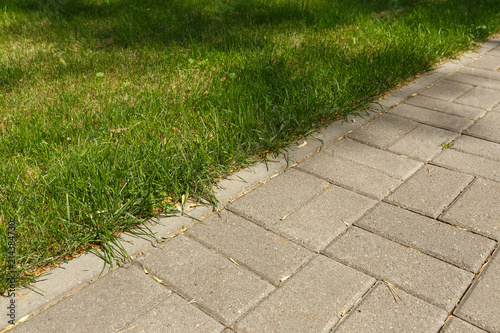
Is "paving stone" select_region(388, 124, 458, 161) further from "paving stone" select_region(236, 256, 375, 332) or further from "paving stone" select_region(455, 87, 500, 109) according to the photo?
"paving stone" select_region(236, 256, 375, 332)

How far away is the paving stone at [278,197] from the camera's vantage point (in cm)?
249

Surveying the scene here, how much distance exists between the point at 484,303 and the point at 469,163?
129 centimetres

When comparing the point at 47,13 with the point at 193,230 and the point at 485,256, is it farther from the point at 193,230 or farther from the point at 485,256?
the point at 485,256

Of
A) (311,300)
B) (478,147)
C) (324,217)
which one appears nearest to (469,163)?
(478,147)

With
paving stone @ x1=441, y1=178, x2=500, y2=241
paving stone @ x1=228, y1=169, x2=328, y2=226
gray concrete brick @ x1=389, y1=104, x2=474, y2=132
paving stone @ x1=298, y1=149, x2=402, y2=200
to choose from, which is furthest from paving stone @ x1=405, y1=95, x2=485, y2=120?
paving stone @ x1=228, y1=169, x2=328, y2=226

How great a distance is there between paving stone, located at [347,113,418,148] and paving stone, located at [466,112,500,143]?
0.40 metres

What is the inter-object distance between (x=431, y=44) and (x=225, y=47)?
2035mm

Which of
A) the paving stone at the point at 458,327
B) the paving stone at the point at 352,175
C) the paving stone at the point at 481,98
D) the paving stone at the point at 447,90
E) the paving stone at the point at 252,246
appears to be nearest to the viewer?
the paving stone at the point at 458,327

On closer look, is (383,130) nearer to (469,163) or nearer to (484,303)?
(469,163)

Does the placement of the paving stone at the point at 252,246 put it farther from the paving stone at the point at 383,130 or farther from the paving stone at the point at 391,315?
the paving stone at the point at 383,130

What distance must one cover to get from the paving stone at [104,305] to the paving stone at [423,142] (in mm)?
1846

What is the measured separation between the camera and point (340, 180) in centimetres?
279

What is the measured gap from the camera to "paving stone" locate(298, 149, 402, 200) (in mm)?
2699

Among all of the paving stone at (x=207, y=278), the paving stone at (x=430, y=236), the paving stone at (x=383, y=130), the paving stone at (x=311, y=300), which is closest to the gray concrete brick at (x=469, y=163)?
the paving stone at (x=383, y=130)
